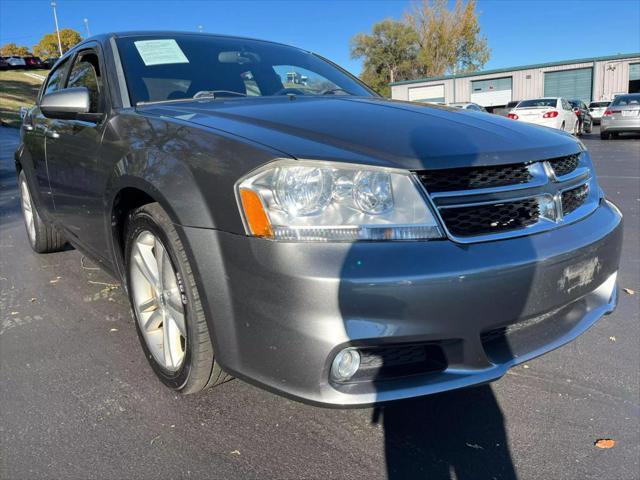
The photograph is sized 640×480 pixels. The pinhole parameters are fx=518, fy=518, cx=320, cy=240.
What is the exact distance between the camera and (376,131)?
196 cm

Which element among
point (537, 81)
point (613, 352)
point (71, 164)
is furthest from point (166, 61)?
point (537, 81)

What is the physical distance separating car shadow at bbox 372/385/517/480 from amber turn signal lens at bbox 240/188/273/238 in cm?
69

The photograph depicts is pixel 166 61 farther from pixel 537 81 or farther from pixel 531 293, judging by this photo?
pixel 537 81

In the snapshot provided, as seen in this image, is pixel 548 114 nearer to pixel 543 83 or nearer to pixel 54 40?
pixel 543 83

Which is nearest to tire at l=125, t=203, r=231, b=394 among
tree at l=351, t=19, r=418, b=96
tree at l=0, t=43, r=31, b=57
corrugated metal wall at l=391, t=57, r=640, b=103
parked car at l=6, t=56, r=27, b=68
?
corrugated metal wall at l=391, t=57, r=640, b=103

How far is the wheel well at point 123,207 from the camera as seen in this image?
7.37 ft

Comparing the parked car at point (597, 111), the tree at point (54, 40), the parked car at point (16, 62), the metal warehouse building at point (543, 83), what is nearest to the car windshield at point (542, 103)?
the metal warehouse building at point (543, 83)

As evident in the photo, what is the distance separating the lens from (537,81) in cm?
3597

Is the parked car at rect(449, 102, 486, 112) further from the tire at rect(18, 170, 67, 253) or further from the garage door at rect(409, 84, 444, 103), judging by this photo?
the garage door at rect(409, 84, 444, 103)

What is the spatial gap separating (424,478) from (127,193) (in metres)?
1.68

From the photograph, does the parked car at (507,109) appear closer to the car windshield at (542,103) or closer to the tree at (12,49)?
the car windshield at (542,103)

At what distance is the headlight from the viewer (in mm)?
1609

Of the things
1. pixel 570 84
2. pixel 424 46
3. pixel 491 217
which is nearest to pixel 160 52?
pixel 491 217

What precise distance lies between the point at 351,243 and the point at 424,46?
177ft
